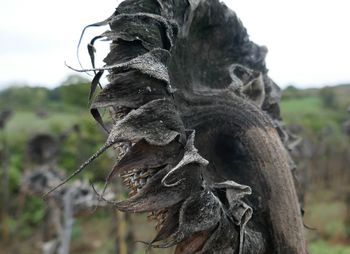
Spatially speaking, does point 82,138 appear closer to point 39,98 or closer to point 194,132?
point 194,132

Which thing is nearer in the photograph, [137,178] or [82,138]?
[137,178]

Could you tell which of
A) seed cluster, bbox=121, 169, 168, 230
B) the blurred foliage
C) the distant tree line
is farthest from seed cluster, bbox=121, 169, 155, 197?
the distant tree line

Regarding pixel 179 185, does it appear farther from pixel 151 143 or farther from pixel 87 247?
pixel 87 247

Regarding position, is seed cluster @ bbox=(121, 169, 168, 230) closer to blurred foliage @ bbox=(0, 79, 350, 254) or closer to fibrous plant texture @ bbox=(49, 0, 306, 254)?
fibrous plant texture @ bbox=(49, 0, 306, 254)

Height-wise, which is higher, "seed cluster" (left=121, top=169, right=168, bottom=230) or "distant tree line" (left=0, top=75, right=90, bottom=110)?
"distant tree line" (left=0, top=75, right=90, bottom=110)

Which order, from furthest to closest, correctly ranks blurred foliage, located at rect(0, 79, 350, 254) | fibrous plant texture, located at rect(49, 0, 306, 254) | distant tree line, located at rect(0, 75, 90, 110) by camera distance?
distant tree line, located at rect(0, 75, 90, 110) → blurred foliage, located at rect(0, 79, 350, 254) → fibrous plant texture, located at rect(49, 0, 306, 254)

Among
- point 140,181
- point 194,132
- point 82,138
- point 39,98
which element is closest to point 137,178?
point 140,181

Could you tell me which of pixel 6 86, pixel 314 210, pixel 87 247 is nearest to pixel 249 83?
pixel 87 247

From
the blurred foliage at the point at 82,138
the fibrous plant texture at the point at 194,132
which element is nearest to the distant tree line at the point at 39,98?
the blurred foliage at the point at 82,138

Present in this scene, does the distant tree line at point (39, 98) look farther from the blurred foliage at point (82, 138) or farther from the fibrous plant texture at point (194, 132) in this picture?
the fibrous plant texture at point (194, 132)
